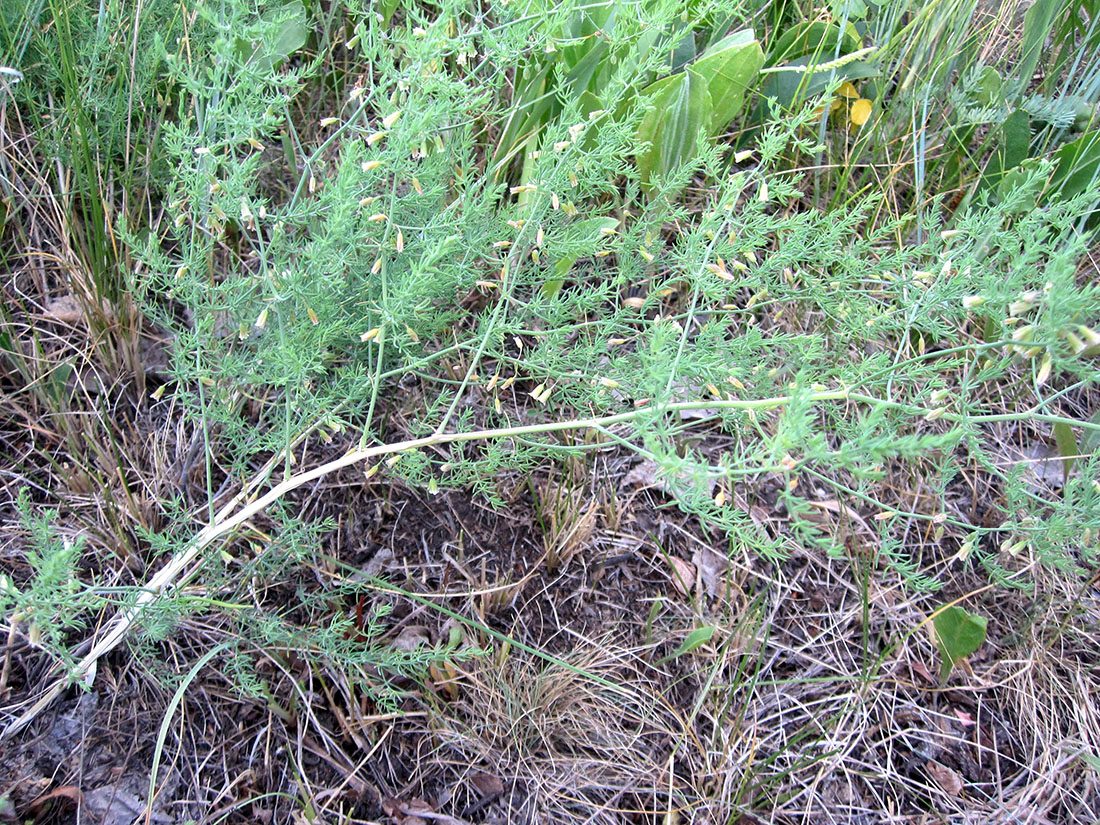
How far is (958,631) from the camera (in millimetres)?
1891

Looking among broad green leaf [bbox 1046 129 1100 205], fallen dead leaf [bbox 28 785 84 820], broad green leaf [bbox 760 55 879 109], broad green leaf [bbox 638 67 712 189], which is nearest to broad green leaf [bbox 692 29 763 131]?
broad green leaf [bbox 638 67 712 189]

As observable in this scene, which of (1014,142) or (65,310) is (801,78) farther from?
(65,310)

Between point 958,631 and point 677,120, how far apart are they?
1.46 metres

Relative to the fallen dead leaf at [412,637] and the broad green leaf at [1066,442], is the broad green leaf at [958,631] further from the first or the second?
the fallen dead leaf at [412,637]

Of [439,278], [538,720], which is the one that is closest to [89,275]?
[439,278]

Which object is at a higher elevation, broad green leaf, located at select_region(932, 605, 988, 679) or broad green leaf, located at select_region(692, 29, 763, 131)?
broad green leaf, located at select_region(692, 29, 763, 131)

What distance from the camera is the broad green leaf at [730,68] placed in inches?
80.4

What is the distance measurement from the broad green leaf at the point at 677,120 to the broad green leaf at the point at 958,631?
1.29 metres

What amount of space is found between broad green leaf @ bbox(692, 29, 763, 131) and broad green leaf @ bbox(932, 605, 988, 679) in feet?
4.76

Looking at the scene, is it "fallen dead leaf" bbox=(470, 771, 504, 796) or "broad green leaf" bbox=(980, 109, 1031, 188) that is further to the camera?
"broad green leaf" bbox=(980, 109, 1031, 188)

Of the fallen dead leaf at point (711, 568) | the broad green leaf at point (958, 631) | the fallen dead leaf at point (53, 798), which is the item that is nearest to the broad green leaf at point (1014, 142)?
the broad green leaf at point (958, 631)

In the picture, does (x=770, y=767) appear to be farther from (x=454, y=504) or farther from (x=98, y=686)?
(x=98, y=686)

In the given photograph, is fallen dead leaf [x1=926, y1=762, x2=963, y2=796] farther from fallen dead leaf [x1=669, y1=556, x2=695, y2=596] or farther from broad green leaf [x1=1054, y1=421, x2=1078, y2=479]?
broad green leaf [x1=1054, y1=421, x2=1078, y2=479]

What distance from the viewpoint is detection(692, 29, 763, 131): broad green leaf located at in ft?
6.70
